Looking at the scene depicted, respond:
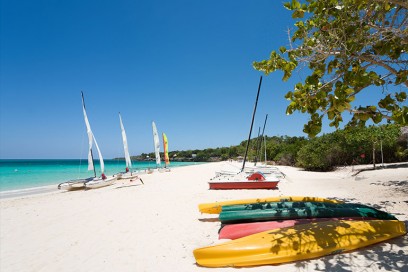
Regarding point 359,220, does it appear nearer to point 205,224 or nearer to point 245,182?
point 205,224

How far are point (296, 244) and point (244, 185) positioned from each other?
8.42 metres

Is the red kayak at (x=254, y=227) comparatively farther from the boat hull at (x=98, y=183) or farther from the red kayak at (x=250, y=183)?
the boat hull at (x=98, y=183)

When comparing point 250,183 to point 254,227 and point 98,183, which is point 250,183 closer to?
point 254,227

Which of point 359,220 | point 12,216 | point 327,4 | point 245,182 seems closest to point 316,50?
point 327,4

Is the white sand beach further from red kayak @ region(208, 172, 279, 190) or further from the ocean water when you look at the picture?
the ocean water

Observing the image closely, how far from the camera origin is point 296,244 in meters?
4.35

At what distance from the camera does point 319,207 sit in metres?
5.96

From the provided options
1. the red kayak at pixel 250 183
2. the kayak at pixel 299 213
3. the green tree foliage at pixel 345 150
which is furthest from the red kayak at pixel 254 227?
the green tree foliage at pixel 345 150

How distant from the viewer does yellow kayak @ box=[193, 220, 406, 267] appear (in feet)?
13.8

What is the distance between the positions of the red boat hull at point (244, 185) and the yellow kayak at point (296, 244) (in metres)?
7.61

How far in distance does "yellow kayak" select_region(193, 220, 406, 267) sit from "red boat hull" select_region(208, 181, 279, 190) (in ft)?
25.0

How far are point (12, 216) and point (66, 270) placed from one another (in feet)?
26.0

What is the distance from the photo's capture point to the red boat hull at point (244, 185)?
41.1ft

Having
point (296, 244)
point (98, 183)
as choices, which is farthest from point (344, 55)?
point (98, 183)
